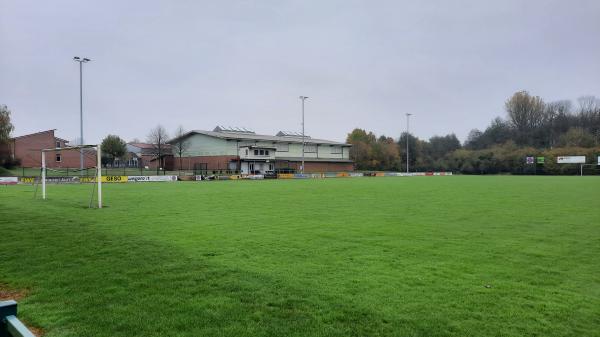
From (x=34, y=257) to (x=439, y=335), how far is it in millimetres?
7442

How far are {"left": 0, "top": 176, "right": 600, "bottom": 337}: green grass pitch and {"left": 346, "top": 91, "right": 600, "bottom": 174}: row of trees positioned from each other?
288 ft

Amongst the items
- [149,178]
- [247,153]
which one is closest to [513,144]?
[247,153]

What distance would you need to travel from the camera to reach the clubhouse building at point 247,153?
6925 centimetres

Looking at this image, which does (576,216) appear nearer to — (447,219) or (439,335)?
(447,219)

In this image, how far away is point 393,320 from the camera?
4688mm

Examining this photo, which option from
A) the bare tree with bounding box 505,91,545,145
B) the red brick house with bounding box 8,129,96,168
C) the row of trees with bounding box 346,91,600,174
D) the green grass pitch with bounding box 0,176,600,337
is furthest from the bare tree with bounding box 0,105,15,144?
the bare tree with bounding box 505,91,545,145

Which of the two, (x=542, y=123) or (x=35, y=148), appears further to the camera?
(x=542, y=123)

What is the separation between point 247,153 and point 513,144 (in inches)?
2600

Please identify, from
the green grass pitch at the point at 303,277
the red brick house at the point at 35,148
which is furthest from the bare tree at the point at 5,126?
the green grass pitch at the point at 303,277

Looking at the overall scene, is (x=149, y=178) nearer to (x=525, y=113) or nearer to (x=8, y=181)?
(x=8, y=181)

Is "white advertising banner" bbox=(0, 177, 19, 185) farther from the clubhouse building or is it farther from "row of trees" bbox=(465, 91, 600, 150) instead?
"row of trees" bbox=(465, 91, 600, 150)

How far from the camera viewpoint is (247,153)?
69.7 metres

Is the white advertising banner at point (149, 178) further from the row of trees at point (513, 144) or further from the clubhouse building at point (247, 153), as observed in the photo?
the row of trees at point (513, 144)

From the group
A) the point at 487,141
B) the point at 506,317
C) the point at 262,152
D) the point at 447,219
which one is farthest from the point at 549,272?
the point at 487,141
